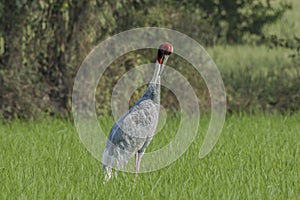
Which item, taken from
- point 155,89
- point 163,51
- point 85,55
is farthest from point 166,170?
point 85,55

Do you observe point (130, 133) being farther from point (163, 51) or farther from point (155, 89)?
point (163, 51)

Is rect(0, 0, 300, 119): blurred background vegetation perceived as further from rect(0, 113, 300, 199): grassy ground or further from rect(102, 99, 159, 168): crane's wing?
rect(102, 99, 159, 168): crane's wing

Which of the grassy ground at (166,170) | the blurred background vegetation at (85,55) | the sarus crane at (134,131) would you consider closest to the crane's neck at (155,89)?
A: the sarus crane at (134,131)

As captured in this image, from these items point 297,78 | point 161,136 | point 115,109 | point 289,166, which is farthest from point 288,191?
point 297,78

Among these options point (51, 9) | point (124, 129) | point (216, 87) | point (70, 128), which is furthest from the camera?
point (216, 87)

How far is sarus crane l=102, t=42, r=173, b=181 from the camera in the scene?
6211 mm

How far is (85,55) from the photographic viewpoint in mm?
10672

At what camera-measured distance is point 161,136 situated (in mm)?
8844

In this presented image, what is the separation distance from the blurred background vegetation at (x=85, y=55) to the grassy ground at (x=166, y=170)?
1.18 meters

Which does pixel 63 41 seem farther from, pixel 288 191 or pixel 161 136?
pixel 288 191

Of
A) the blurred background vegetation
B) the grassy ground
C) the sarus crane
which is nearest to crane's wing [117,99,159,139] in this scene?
the sarus crane

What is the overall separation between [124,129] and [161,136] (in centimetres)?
258

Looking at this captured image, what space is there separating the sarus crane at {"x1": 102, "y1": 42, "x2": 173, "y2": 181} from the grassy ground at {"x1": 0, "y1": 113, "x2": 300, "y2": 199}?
16 centimetres

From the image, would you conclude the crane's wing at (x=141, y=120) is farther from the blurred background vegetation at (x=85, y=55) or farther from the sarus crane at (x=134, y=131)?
the blurred background vegetation at (x=85, y=55)
